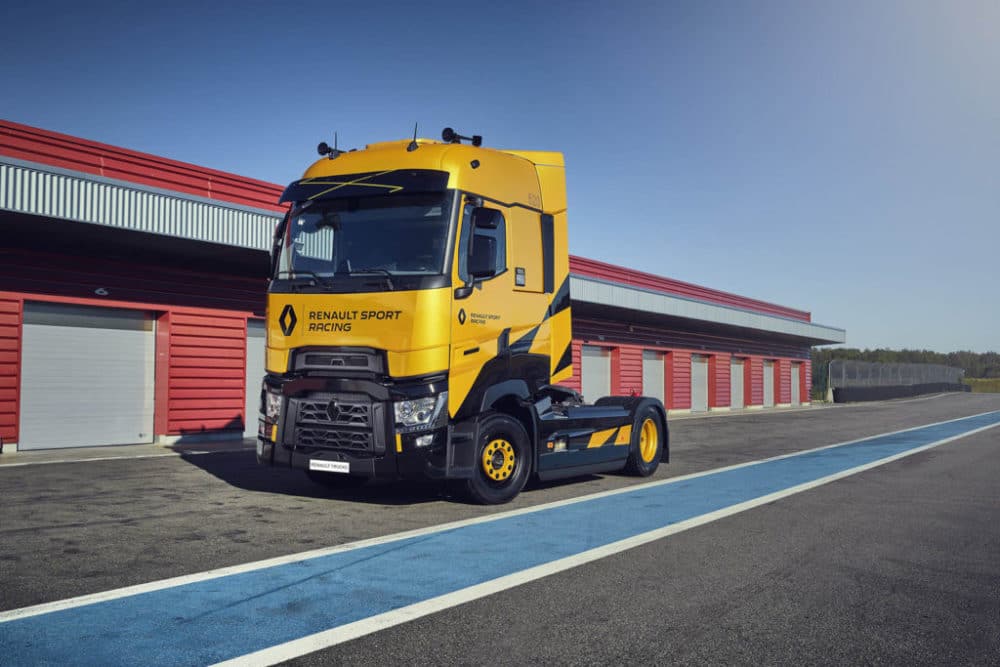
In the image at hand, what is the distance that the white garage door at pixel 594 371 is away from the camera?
27547 millimetres

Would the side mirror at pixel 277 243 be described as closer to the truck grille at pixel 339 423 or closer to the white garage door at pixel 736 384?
the truck grille at pixel 339 423

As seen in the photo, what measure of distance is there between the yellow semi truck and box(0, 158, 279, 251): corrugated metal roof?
5091 millimetres

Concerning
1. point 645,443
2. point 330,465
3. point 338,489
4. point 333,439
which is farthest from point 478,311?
point 645,443

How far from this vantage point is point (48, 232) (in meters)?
12.6

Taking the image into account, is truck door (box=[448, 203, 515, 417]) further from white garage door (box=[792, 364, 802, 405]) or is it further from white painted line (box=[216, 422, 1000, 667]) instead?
white garage door (box=[792, 364, 802, 405])

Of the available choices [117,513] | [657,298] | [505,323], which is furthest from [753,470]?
[657,298]

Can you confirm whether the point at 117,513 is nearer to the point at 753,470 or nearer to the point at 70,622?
the point at 70,622

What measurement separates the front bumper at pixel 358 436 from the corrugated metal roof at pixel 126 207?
19.7 ft

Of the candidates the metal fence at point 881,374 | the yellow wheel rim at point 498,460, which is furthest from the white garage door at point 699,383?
the yellow wheel rim at point 498,460

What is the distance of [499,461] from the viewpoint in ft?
27.5

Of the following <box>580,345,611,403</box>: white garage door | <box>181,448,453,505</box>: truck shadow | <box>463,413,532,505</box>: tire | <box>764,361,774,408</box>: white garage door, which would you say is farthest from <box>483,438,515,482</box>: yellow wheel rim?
<box>764,361,774,408</box>: white garage door

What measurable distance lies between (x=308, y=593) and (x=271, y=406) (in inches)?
142

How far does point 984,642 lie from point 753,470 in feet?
25.9

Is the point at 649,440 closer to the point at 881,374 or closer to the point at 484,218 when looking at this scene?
the point at 484,218
